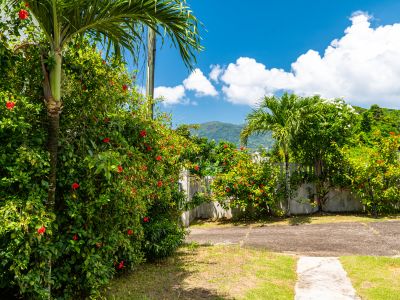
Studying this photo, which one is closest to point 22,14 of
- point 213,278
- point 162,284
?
point 162,284

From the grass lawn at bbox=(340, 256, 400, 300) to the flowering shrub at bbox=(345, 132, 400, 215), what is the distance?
5890mm

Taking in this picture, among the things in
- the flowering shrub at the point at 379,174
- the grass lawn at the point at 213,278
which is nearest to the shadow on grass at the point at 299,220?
the flowering shrub at the point at 379,174

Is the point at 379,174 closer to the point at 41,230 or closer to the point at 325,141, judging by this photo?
the point at 325,141

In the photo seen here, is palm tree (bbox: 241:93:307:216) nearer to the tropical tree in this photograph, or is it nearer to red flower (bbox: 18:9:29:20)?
the tropical tree

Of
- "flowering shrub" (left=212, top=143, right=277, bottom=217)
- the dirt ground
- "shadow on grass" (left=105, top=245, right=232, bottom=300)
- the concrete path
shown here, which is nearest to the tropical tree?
"flowering shrub" (left=212, top=143, right=277, bottom=217)

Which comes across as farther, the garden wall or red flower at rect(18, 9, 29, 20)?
the garden wall

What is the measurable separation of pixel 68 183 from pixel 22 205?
647 mm

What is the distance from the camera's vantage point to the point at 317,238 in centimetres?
944

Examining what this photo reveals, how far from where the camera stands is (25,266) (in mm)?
3639

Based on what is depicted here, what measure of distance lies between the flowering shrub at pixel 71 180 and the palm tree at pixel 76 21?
8.3 inches

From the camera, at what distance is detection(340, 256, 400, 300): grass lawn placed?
5.18 m

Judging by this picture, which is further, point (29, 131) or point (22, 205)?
point (29, 131)

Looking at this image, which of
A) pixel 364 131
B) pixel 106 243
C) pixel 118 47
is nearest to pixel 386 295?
pixel 106 243

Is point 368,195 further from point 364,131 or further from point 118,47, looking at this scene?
point 118,47
